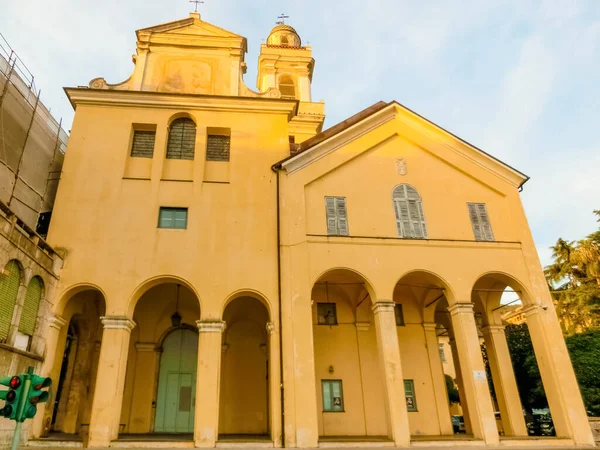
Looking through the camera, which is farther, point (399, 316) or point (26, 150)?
point (399, 316)

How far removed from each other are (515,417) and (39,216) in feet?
57.4

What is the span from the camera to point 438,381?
1570 cm

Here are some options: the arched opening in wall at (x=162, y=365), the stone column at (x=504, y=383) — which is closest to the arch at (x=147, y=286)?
the arched opening in wall at (x=162, y=365)

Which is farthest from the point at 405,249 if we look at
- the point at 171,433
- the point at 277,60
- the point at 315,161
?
the point at 277,60

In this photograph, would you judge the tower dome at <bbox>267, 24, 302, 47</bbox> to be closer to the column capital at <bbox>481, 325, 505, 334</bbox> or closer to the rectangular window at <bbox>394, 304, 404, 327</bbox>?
the rectangular window at <bbox>394, 304, 404, 327</bbox>

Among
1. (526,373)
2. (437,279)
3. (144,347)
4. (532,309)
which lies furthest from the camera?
(526,373)

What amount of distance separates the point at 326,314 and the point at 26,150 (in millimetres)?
11764

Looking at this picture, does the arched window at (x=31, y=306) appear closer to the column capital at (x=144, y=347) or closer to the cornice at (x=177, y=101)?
the column capital at (x=144, y=347)

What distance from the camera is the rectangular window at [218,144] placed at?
52.1ft

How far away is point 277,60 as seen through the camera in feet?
92.3

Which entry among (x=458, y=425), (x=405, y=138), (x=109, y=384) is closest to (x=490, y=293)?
(x=405, y=138)

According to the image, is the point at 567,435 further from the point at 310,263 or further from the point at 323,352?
the point at 310,263

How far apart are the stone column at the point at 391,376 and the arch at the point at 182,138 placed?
873 cm

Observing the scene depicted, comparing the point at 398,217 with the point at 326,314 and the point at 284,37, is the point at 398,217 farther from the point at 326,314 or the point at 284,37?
the point at 284,37
